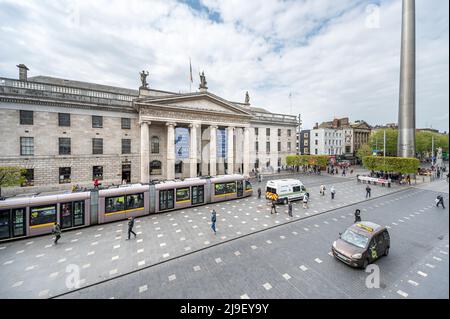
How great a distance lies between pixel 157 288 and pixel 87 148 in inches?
978

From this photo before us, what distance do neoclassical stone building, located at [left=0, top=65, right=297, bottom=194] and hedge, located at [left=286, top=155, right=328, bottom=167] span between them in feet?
41.2

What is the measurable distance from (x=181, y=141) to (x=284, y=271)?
24.0m

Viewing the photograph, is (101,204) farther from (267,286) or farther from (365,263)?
(365,263)

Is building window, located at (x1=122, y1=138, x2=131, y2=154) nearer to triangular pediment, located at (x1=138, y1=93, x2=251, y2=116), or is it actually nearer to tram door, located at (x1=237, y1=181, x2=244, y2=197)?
triangular pediment, located at (x1=138, y1=93, x2=251, y2=116)

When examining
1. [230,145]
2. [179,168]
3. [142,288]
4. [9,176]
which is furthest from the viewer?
[230,145]

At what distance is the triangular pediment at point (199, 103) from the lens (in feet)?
89.6

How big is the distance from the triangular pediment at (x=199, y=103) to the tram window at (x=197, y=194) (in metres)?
15.0

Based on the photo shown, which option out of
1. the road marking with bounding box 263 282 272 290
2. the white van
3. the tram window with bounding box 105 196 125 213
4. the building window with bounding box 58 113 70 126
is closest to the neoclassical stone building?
the building window with bounding box 58 113 70 126

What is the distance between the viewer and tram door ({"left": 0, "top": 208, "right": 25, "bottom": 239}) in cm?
1166

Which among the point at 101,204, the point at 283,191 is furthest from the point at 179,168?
the point at 283,191

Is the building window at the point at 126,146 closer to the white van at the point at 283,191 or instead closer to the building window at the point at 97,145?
the building window at the point at 97,145

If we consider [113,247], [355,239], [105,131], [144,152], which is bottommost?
[113,247]

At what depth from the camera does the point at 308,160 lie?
40.7 meters
